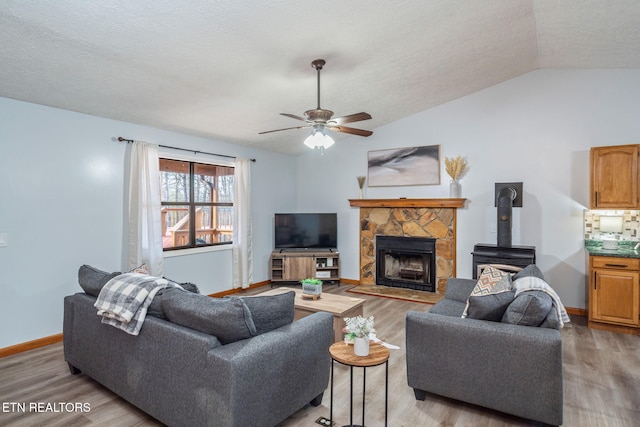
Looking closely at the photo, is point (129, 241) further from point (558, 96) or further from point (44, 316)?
point (558, 96)

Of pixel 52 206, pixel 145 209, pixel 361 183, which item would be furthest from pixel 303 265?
pixel 52 206

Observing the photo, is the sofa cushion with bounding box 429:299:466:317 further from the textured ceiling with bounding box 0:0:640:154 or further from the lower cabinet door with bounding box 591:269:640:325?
the textured ceiling with bounding box 0:0:640:154

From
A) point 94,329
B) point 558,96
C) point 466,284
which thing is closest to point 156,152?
point 94,329

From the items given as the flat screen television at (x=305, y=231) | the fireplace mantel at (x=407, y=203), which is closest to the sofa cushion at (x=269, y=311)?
the fireplace mantel at (x=407, y=203)

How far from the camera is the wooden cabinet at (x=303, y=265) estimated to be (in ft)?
20.0

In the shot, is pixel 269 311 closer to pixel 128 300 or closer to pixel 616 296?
pixel 128 300

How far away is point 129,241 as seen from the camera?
425 centimetres

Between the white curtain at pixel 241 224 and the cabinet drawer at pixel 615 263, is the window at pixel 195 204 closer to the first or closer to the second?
the white curtain at pixel 241 224

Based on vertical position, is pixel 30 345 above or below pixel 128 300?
below

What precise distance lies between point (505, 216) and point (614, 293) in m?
1.44

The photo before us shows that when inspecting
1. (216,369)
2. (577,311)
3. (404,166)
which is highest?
(404,166)

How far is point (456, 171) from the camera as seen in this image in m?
5.35

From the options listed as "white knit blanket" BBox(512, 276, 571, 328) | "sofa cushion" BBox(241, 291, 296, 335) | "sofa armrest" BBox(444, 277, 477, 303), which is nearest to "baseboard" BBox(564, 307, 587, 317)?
"sofa armrest" BBox(444, 277, 477, 303)

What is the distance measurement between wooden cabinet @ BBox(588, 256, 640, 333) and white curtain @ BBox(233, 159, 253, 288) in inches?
185
